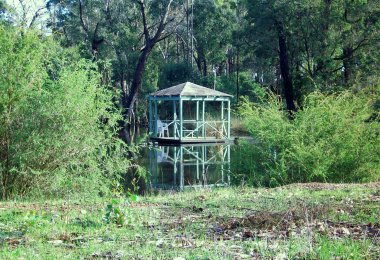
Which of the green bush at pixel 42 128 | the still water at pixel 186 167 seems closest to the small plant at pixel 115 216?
the green bush at pixel 42 128

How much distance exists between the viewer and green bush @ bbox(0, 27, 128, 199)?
8.91 meters

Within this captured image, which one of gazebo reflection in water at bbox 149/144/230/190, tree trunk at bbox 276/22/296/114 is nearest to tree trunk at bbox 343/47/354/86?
tree trunk at bbox 276/22/296/114

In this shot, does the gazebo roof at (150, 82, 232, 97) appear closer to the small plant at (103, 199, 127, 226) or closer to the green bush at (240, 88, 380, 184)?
the green bush at (240, 88, 380, 184)

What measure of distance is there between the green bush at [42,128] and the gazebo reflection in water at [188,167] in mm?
2313

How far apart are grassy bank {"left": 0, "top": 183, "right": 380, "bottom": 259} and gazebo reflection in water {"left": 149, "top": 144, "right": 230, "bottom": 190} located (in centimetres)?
496

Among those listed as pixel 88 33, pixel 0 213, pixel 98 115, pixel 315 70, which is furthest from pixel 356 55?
pixel 0 213

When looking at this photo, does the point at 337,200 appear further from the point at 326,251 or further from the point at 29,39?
the point at 29,39

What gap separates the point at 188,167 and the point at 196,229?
551 inches

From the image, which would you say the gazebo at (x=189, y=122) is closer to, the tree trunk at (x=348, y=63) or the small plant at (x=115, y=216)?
the tree trunk at (x=348, y=63)

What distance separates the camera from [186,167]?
19281mm

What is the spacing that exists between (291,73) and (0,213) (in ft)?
84.1

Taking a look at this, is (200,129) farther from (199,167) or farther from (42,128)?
(42,128)

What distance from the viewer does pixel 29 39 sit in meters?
9.43

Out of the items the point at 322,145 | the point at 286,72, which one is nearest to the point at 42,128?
the point at 322,145
